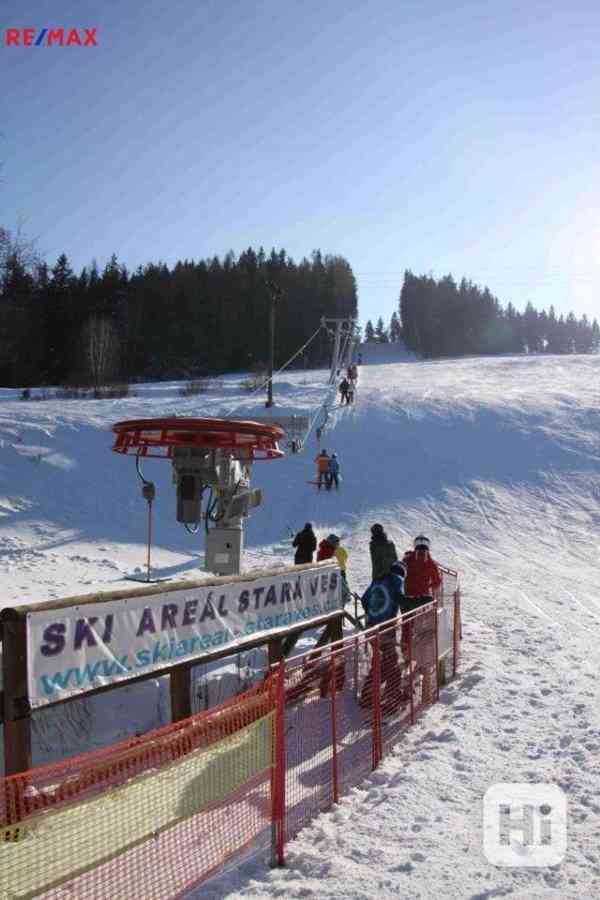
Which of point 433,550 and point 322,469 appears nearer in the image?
point 433,550

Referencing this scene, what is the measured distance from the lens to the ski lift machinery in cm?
880

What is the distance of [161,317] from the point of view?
73.1 m

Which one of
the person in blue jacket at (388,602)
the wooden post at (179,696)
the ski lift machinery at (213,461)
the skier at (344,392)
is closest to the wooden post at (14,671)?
the wooden post at (179,696)

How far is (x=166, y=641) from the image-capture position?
637 cm

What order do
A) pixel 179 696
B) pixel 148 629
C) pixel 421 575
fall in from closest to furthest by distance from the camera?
pixel 148 629
pixel 179 696
pixel 421 575

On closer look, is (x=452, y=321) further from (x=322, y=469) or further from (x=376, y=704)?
(x=376, y=704)

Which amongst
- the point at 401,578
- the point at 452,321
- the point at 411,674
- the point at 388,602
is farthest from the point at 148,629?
the point at 452,321

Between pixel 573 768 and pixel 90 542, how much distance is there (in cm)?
1292

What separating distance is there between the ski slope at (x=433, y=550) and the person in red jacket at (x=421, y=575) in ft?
3.62

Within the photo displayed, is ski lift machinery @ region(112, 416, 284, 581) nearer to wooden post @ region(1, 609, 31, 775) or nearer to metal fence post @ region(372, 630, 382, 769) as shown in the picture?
metal fence post @ region(372, 630, 382, 769)

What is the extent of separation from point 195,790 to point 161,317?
71525 mm

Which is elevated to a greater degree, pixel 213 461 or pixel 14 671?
pixel 213 461

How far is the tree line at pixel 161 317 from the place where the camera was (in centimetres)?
6316

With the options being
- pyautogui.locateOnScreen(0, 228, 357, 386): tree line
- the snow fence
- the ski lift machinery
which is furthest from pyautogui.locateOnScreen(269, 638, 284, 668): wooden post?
pyautogui.locateOnScreen(0, 228, 357, 386): tree line
